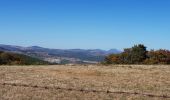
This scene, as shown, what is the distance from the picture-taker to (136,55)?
202ft

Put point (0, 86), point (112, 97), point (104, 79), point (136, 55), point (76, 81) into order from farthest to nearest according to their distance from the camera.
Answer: point (136, 55)
point (104, 79)
point (76, 81)
point (0, 86)
point (112, 97)

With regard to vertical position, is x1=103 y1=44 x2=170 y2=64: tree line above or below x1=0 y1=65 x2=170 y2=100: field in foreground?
above

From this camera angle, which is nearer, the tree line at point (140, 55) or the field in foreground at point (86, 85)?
the field in foreground at point (86, 85)

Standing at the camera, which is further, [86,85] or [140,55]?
[140,55]

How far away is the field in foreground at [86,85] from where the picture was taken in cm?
1898

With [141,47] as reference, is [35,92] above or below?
below

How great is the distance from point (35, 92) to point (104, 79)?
687 centimetres

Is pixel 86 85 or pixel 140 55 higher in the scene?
pixel 140 55

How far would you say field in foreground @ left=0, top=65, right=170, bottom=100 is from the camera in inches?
747

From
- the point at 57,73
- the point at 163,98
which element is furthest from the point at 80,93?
the point at 57,73

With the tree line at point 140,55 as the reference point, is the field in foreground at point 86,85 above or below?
below

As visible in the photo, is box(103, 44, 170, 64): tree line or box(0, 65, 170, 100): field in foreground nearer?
box(0, 65, 170, 100): field in foreground

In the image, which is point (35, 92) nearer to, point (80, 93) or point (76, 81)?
point (80, 93)

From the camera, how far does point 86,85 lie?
73.0ft
